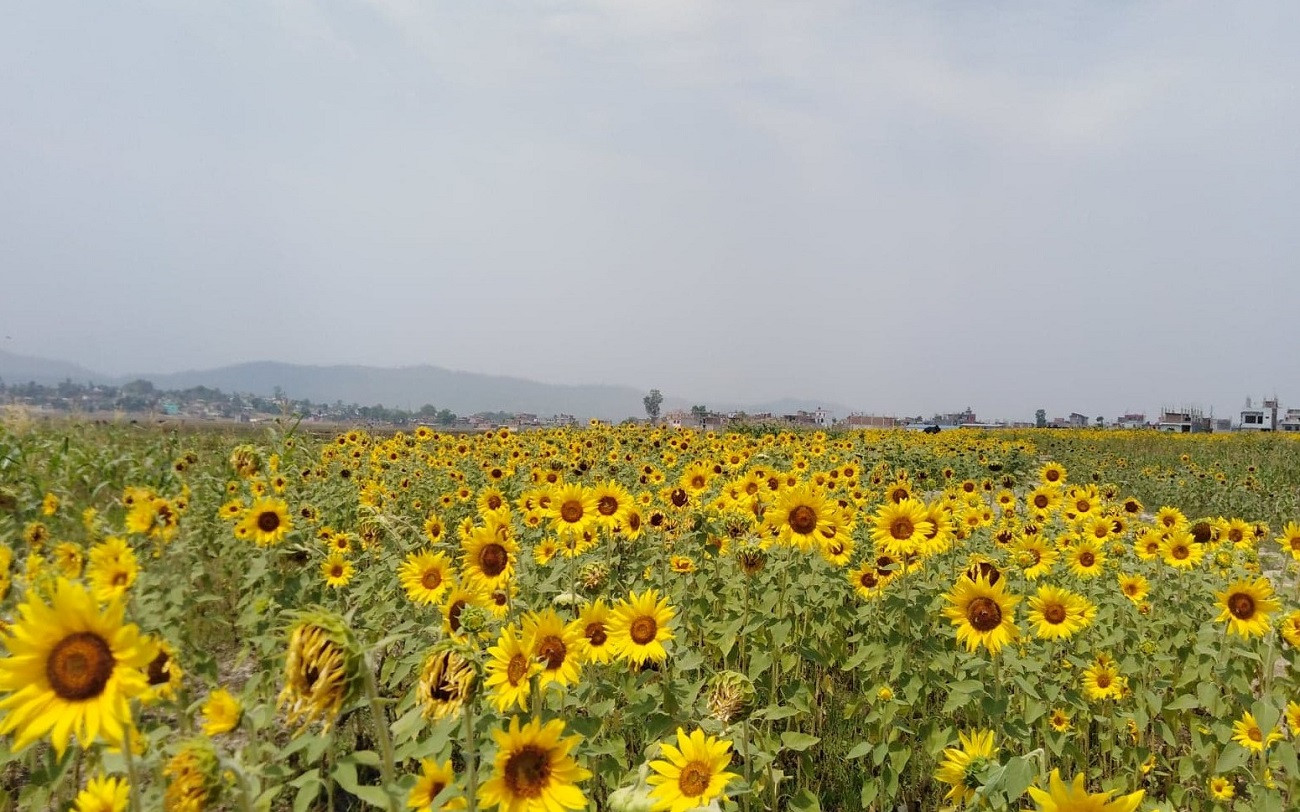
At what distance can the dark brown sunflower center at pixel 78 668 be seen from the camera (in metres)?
1.43

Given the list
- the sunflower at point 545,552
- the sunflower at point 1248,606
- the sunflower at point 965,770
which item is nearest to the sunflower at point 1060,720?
the sunflower at point 1248,606

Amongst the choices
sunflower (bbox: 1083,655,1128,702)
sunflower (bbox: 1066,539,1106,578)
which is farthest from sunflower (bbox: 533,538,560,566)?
sunflower (bbox: 1066,539,1106,578)

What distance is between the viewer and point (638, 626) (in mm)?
2615

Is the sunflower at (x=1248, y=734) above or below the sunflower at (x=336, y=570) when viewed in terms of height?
below

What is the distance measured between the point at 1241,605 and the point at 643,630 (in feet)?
10.9

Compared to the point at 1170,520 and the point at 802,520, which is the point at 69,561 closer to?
the point at 802,520

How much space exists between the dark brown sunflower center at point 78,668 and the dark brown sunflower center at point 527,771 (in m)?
0.91

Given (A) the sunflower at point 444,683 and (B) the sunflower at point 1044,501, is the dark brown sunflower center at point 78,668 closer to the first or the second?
(A) the sunflower at point 444,683

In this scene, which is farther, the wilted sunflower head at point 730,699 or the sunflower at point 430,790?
the wilted sunflower head at point 730,699

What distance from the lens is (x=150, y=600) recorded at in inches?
137

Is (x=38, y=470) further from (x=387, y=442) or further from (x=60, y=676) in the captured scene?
(x=60, y=676)

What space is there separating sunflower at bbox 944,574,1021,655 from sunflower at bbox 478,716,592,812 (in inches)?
71.6

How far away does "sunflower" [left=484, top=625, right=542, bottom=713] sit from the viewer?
6.89 ft

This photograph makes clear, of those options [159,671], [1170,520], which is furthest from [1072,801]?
[1170,520]
